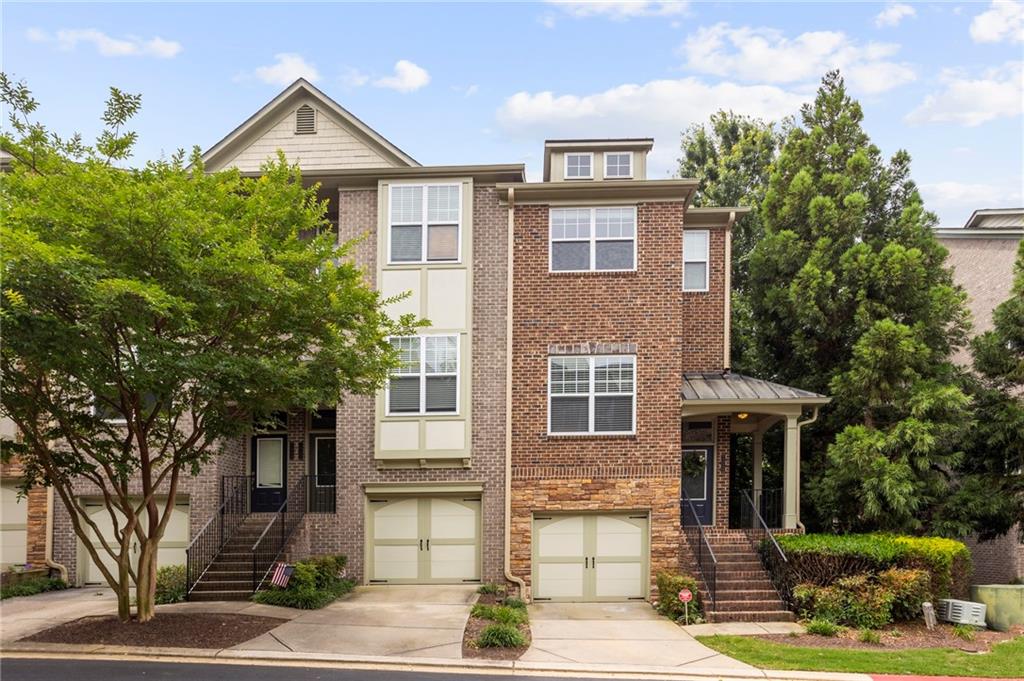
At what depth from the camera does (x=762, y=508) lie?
20.0m

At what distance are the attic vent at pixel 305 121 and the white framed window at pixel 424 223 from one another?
4002mm

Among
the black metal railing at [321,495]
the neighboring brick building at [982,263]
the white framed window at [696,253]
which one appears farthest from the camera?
the neighboring brick building at [982,263]

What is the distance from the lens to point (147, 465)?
13133 mm

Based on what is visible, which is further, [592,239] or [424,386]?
[592,239]

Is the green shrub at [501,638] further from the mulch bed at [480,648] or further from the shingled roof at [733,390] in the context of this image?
the shingled roof at [733,390]

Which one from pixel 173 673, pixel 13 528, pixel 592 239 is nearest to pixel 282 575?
pixel 173 673

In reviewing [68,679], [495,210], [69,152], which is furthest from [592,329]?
[68,679]

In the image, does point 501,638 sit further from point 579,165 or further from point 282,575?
point 579,165

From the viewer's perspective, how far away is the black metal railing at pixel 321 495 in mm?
19125

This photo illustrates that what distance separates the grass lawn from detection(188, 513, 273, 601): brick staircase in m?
8.36

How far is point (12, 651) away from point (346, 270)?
6969 mm

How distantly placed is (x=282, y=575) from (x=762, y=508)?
419 inches

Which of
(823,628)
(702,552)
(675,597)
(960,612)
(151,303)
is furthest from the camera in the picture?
(702,552)

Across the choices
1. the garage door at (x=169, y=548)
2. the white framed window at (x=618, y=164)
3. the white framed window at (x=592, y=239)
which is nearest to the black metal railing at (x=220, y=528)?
the garage door at (x=169, y=548)
